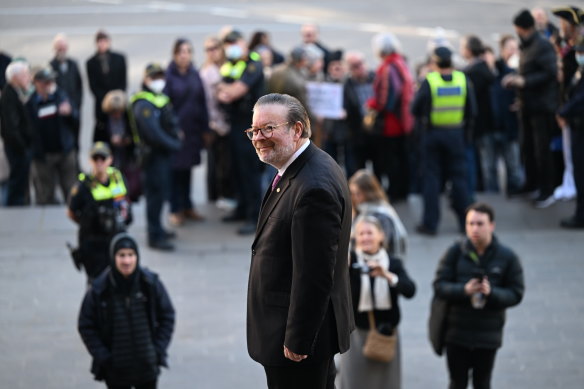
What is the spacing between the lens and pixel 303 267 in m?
5.42

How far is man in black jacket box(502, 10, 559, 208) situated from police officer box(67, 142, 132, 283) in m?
5.61

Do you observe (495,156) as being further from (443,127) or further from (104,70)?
(104,70)

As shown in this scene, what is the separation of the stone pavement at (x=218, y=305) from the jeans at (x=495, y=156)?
75 centimetres

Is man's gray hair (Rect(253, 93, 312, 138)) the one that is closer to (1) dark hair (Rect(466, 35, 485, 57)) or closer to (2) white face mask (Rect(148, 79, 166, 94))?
(2) white face mask (Rect(148, 79, 166, 94))

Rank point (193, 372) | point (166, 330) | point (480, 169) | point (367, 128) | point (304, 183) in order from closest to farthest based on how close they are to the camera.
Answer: point (304, 183), point (166, 330), point (193, 372), point (367, 128), point (480, 169)

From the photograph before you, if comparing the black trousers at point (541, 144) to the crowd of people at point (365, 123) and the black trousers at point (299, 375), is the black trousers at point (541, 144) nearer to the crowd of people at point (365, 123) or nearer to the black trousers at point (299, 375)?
the crowd of people at point (365, 123)

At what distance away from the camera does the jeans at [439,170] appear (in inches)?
516

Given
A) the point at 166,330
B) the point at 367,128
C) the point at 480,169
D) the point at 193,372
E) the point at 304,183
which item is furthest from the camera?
the point at 480,169

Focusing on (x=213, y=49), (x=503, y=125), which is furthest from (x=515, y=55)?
(x=213, y=49)

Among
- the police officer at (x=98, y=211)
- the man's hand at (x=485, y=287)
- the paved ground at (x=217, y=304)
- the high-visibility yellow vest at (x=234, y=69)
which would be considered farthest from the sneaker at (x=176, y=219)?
the man's hand at (x=485, y=287)

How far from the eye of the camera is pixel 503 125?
15.3m

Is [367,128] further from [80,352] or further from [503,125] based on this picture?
[80,352]

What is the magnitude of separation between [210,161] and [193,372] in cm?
552

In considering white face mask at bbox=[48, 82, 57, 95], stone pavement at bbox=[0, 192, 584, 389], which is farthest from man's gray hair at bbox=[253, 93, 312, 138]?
white face mask at bbox=[48, 82, 57, 95]
